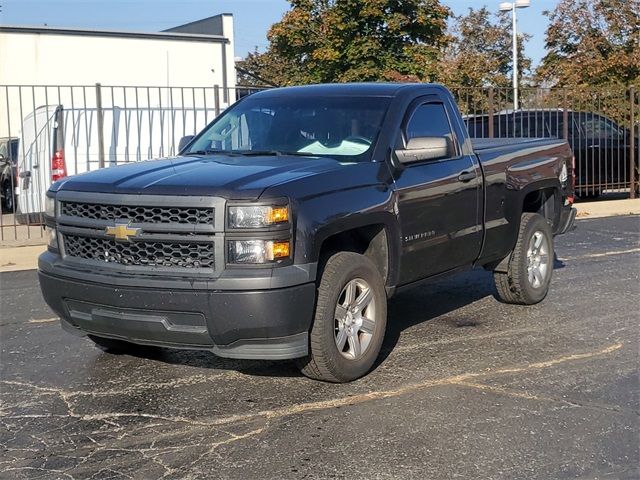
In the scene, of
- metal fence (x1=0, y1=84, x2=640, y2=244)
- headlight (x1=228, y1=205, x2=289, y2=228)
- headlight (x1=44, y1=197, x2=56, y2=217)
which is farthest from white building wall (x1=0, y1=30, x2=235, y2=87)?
headlight (x1=228, y1=205, x2=289, y2=228)

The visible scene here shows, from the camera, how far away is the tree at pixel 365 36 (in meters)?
23.0

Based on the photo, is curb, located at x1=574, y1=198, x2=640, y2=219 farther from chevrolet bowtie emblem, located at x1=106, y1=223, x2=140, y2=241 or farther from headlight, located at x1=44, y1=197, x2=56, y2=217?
chevrolet bowtie emblem, located at x1=106, y1=223, x2=140, y2=241

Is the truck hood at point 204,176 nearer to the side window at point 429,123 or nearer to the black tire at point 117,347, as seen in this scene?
the side window at point 429,123

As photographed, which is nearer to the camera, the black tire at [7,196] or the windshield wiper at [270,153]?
the windshield wiper at [270,153]

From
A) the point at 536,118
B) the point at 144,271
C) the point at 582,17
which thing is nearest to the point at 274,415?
the point at 144,271

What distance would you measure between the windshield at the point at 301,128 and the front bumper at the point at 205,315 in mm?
1360

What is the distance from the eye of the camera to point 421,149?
5.75m

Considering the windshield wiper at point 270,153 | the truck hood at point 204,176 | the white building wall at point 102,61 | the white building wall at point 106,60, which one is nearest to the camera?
the truck hood at point 204,176

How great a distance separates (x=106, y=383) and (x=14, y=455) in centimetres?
120

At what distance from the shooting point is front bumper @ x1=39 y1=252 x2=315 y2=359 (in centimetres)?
458

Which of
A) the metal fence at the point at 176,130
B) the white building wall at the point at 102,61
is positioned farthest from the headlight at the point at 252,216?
the white building wall at the point at 102,61

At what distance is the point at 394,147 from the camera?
5.73 meters

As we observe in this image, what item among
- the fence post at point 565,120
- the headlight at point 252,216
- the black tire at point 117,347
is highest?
the fence post at point 565,120

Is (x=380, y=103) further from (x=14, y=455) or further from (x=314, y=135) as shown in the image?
(x=14, y=455)
